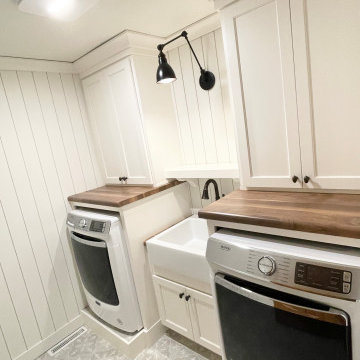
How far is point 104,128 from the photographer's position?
2.24 meters

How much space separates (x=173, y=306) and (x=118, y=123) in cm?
144

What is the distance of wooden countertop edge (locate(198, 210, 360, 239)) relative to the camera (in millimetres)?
898

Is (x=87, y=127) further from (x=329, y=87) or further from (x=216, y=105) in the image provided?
(x=329, y=87)

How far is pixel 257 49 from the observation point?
1.26m

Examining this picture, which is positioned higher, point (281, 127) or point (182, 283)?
point (281, 127)

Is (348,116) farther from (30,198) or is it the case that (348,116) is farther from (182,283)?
(30,198)

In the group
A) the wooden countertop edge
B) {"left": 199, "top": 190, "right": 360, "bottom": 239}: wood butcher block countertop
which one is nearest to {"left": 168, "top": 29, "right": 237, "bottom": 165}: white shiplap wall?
{"left": 199, "top": 190, "right": 360, "bottom": 239}: wood butcher block countertop

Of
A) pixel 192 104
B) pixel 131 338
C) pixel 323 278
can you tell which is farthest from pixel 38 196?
pixel 323 278

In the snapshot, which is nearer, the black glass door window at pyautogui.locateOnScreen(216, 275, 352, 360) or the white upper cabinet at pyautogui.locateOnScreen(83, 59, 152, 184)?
the black glass door window at pyautogui.locateOnScreen(216, 275, 352, 360)

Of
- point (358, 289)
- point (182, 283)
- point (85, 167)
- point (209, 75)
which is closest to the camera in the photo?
point (358, 289)

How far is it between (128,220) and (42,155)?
35.8 inches

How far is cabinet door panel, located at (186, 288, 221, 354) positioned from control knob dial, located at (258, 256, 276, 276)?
2.22 feet

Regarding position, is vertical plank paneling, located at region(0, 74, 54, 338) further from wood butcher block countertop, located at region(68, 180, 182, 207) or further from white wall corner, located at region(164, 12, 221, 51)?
white wall corner, located at region(164, 12, 221, 51)

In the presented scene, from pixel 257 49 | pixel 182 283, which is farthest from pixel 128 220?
pixel 257 49
